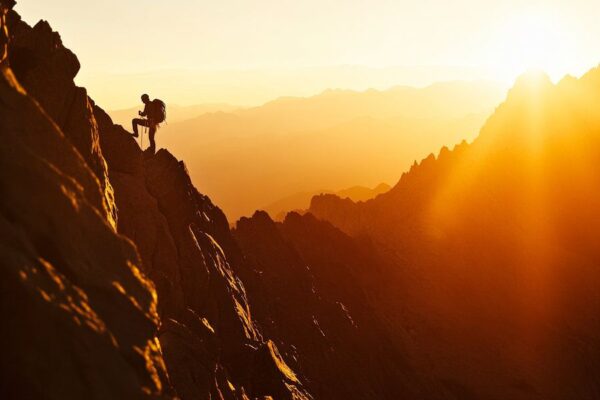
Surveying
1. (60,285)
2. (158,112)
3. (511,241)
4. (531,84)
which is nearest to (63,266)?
(60,285)

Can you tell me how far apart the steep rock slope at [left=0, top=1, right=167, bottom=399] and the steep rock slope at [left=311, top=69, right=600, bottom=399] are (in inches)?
2253

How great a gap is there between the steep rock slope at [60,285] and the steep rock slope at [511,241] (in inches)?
2253

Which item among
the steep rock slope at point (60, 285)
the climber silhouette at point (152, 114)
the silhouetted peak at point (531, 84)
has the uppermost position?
the silhouetted peak at point (531, 84)

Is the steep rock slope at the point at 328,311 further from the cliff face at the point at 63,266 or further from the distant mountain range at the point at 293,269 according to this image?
the cliff face at the point at 63,266

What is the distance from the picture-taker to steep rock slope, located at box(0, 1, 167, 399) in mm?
10492

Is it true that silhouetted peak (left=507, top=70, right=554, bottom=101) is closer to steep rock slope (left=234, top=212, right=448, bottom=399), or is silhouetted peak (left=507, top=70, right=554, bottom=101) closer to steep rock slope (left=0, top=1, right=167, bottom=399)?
steep rock slope (left=234, top=212, right=448, bottom=399)

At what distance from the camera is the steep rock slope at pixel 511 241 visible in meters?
68.2

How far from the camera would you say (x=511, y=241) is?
8419cm

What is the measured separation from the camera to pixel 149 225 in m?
28.0

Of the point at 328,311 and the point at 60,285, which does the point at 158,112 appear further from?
the point at 328,311

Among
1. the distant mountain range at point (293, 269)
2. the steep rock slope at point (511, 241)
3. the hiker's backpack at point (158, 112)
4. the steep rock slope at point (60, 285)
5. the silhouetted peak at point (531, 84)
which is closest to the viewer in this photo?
the steep rock slope at point (60, 285)

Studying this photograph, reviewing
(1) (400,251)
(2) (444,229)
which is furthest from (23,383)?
(2) (444,229)

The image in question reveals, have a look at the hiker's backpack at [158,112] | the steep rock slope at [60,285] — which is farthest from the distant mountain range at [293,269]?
the hiker's backpack at [158,112]

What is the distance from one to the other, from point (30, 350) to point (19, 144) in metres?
4.51
